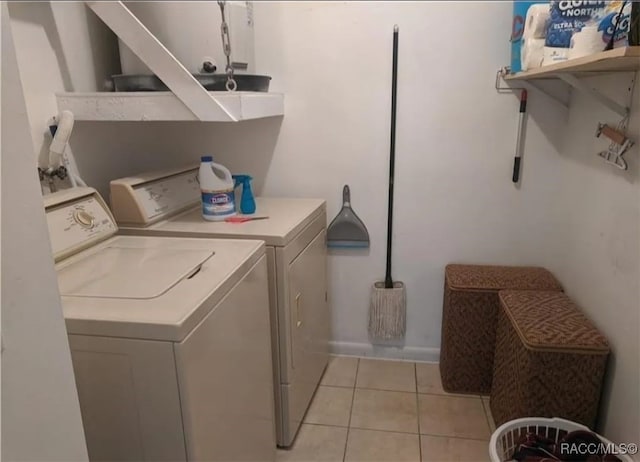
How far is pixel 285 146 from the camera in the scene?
2.33 metres

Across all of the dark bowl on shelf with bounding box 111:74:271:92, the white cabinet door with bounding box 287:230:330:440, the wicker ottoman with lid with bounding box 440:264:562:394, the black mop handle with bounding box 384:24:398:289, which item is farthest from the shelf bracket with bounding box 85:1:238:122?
the wicker ottoman with lid with bounding box 440:264:562:394

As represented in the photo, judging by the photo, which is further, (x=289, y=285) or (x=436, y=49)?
(x=436, y=49)

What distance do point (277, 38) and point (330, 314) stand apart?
4.66 ft

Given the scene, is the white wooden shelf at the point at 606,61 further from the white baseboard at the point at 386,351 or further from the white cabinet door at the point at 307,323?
the white baseboard at the point at 386,351

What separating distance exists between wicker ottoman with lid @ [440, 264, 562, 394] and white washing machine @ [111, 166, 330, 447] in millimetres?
612

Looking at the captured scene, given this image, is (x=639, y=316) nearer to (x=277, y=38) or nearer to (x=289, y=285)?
(x=289, y=285)

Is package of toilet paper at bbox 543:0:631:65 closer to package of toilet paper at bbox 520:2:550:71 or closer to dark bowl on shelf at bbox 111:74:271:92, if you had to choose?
package of toilet paper at bbox 520:2:550:71

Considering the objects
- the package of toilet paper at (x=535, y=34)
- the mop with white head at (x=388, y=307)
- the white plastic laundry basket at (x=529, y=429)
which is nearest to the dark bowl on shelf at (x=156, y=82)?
the mop with white head at (x=388, y=307)

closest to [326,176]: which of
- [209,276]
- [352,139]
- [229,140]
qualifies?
[352,139]

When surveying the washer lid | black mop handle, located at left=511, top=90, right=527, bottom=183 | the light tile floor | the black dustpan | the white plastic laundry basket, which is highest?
black mop handle, located at left=511, top=90, right=527, bottom=183

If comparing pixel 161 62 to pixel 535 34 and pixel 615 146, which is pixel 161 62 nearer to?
pixel 535 34

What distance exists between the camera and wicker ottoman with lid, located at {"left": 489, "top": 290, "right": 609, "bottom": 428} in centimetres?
157

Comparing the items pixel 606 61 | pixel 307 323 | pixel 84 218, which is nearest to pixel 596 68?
pixel 606 61

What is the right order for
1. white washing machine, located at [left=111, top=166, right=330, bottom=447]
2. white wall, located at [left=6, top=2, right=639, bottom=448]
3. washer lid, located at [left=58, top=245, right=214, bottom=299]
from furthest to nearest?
1. white wall, located at [left=6, top=2, right=639, bottom=448]
2. white washing machine, located at [left=111, top=166, right=330, bottom=447]
3. washer lid, located at [left=58, top=245, right=214, bottom=299]
